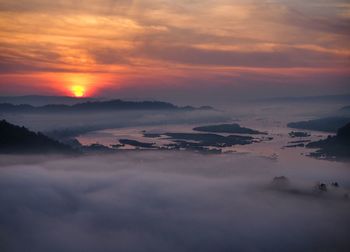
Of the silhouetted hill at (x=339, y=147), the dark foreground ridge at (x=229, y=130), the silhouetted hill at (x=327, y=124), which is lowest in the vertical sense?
the silhouetted hill at (x=339, y=147)

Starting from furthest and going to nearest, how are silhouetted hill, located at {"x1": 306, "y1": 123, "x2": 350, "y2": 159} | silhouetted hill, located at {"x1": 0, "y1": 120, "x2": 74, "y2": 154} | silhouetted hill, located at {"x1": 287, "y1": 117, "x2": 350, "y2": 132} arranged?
silhouetted hill, located at {"x1": 287, "y1": 117, "x2": 350, "y2": 132} < silhouetted hill, located at {"x1": 306, "y1": 123, "x2": 350, "y2": 159} < silhouetted hill, located at {"x1": 0, "y1": 120, "x2": 74, "y2": 154}

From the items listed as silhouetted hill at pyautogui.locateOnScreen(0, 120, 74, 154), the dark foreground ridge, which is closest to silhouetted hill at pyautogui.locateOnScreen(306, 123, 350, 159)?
the dark foreground ridge

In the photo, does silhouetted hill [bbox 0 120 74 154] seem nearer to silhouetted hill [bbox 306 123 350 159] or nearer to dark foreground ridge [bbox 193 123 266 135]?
silhouetted hill [bbox 306 123 350 159]

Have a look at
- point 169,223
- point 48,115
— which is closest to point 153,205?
point 169,223

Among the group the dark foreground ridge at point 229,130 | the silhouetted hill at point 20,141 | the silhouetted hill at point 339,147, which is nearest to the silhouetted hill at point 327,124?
the dark foreground ridge at point 229,130

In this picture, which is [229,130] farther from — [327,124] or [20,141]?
[20,141]

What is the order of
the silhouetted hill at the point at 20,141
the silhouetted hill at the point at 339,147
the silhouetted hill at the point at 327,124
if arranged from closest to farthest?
the silhouetted hill at the point at 20,141, the silhouetted hill at the point at 339,147, the silhouetted hill at the point at 327,124

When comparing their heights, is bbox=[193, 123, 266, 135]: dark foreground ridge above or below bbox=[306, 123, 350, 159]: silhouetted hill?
above

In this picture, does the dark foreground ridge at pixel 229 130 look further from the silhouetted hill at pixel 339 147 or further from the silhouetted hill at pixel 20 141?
the silhouetted hill at pixel 20 141
